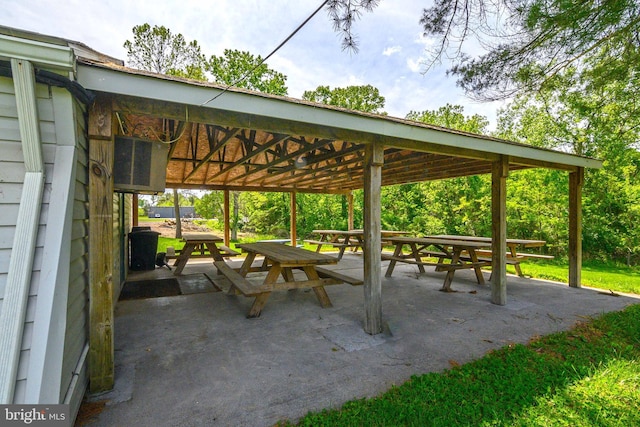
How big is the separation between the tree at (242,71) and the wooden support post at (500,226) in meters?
14.0

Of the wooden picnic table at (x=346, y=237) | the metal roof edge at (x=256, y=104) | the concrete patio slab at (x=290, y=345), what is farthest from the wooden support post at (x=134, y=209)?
the metal roof edge at (x=256, y=104)

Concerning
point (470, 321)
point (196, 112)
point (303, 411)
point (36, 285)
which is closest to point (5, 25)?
point (196, 112)

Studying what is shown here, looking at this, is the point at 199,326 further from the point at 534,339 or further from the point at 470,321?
the point at 534,339

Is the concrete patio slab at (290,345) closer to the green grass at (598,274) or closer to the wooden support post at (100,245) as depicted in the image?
the wooden support post at (100,245)

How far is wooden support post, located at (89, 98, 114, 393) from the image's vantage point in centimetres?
199

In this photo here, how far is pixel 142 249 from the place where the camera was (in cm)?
609

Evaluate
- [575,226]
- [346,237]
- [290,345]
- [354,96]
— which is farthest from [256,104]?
[354,96]

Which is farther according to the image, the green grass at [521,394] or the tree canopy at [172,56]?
the tree canopy at [172,56]

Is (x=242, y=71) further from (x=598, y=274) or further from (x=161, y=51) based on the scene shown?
(x=598, y=274)

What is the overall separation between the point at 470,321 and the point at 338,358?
5.95 feet

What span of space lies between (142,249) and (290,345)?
4754 mm

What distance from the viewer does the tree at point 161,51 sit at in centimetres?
1308

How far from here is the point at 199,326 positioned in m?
3.16

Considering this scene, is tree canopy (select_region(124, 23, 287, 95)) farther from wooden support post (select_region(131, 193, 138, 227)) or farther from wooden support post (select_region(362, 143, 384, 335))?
wooden support post (select_region(362, 143, 384, 335))
